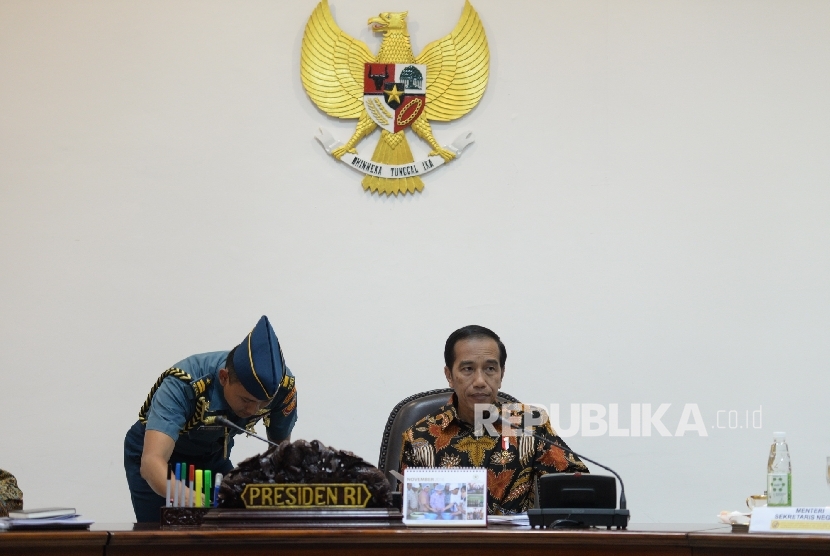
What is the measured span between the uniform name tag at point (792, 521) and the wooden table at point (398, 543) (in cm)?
6

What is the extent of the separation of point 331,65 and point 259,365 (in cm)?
178

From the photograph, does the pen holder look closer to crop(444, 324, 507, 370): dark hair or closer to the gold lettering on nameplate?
the gold lettering on nameplate

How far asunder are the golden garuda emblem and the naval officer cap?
4.70 feet

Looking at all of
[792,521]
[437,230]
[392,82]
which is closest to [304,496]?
[792,521]

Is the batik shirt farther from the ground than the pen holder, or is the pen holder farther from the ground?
the batik shirt

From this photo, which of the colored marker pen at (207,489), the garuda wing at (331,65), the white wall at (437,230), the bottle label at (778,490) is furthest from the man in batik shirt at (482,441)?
the garuda wing at (331,65)

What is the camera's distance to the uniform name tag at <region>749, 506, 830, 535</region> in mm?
2041

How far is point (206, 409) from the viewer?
10.1 feet

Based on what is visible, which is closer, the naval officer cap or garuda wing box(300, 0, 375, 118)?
the naval officer cap

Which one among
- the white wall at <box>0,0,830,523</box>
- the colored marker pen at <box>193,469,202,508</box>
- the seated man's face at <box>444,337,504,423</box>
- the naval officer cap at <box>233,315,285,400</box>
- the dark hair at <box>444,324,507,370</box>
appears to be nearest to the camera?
the colored marker pen at <box>193,469,202,508</box>

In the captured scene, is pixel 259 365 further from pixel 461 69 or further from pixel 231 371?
pixel 461 69

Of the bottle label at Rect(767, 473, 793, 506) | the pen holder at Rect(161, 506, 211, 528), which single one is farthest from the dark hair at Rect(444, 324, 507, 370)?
the pen holder at Rect(161, 506, 211, 528)

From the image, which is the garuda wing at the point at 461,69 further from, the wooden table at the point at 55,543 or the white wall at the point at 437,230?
the wooden table at the point at 55,543

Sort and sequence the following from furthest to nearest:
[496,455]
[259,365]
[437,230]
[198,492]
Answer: [437,230], [496,455], [259,365], [198,492]
